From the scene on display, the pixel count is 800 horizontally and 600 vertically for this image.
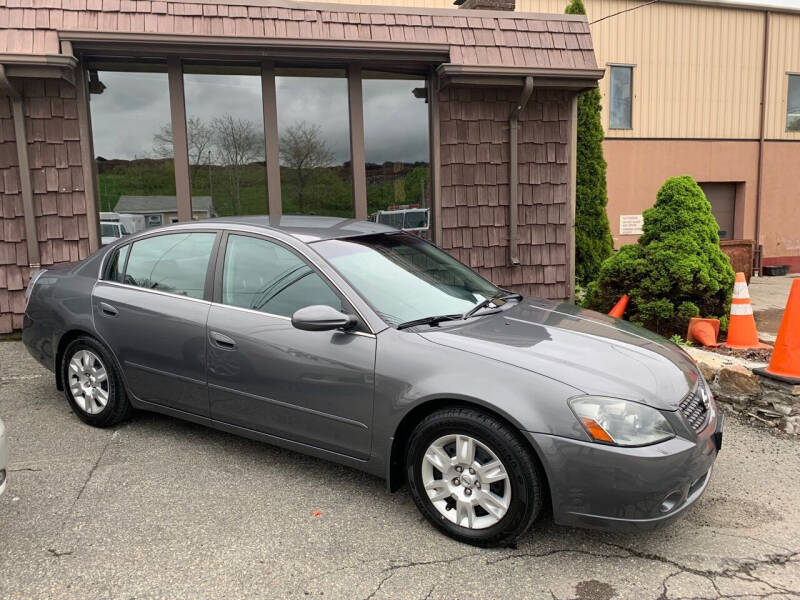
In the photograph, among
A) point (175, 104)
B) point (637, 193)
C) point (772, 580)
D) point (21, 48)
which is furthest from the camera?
point (637, 193)

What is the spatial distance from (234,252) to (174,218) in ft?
12.1

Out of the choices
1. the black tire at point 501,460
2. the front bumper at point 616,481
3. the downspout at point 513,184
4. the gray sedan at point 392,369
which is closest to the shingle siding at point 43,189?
the gray sedan at point 392,369

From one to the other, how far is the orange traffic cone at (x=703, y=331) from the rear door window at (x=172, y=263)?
14.2 ft

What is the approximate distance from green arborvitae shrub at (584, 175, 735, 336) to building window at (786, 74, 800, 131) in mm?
11488

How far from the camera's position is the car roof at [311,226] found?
3.84 meters

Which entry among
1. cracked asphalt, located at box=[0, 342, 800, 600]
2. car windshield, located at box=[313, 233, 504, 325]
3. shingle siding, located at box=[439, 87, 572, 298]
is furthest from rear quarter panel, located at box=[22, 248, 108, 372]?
shingle siding, located at box=[439, 87, 572, 298]

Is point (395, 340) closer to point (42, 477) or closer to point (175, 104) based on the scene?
point (42, 477)

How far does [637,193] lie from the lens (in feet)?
46.8

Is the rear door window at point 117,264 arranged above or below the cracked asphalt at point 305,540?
above

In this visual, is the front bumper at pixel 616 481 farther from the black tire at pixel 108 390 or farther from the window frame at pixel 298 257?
the black tire at pixel 108 390

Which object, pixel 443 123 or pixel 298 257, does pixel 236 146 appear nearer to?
pixel 443 123

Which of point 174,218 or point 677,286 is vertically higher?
point 174,218

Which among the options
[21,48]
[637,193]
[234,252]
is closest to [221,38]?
[21,48]

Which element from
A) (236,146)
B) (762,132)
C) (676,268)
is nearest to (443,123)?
(236,146)
